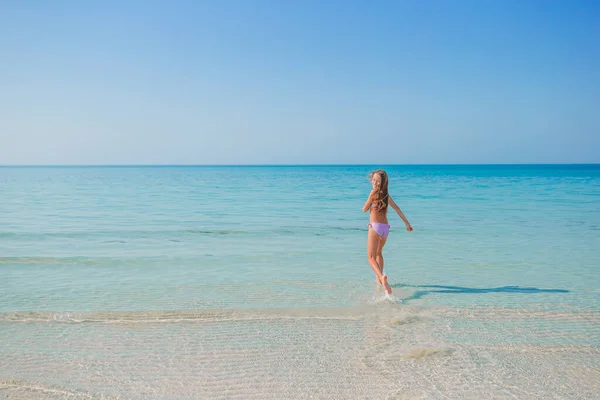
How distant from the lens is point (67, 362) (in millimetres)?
4922

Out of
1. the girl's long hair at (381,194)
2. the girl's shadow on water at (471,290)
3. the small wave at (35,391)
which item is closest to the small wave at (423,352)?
the girl's shadow on water at (471,290)

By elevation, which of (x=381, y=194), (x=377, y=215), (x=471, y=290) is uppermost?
(x=381, y=194)

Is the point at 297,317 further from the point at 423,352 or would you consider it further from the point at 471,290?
the point at 471,290

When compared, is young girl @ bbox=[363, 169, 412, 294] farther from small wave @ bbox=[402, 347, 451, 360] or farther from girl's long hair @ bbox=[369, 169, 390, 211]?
small wave @ bbox=[402, 347, 451, 360]

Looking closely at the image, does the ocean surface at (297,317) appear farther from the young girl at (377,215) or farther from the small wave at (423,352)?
the young girl at (377,215)

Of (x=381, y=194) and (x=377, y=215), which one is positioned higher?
(x=381, y=194)

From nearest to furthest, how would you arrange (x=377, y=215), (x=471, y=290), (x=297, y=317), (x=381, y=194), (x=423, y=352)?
Result: (x=423, y=352) < (x=297, y=317) < (x=381, y=194) < (x=377, y=215) < (x=471, y=290)

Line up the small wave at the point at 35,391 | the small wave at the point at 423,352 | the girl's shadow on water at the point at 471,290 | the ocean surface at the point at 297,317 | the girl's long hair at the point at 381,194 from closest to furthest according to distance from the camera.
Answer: the small wave at the point at 35,391
the ocean surface at the point at 297,317
the small wave at the point at 423,352
the girl's long hair at the point at 381,194
the girl's shadow on water at the point at 471,290

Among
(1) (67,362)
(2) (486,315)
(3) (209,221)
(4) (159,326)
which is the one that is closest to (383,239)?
(2) (486,315)

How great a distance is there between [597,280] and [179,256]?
857 cm

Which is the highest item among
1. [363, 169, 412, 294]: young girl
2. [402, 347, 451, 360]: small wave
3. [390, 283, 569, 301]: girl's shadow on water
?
[363, 169, 412, 294]: young girl

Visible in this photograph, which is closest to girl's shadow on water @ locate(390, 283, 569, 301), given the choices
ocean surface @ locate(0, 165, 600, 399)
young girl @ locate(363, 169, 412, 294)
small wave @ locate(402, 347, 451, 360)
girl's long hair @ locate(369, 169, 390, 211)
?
ocean surface @ locate(0, 165, 600, 399)

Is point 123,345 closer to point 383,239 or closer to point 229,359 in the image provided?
point 229,359

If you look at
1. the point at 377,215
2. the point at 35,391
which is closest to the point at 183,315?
the point at 35,391
